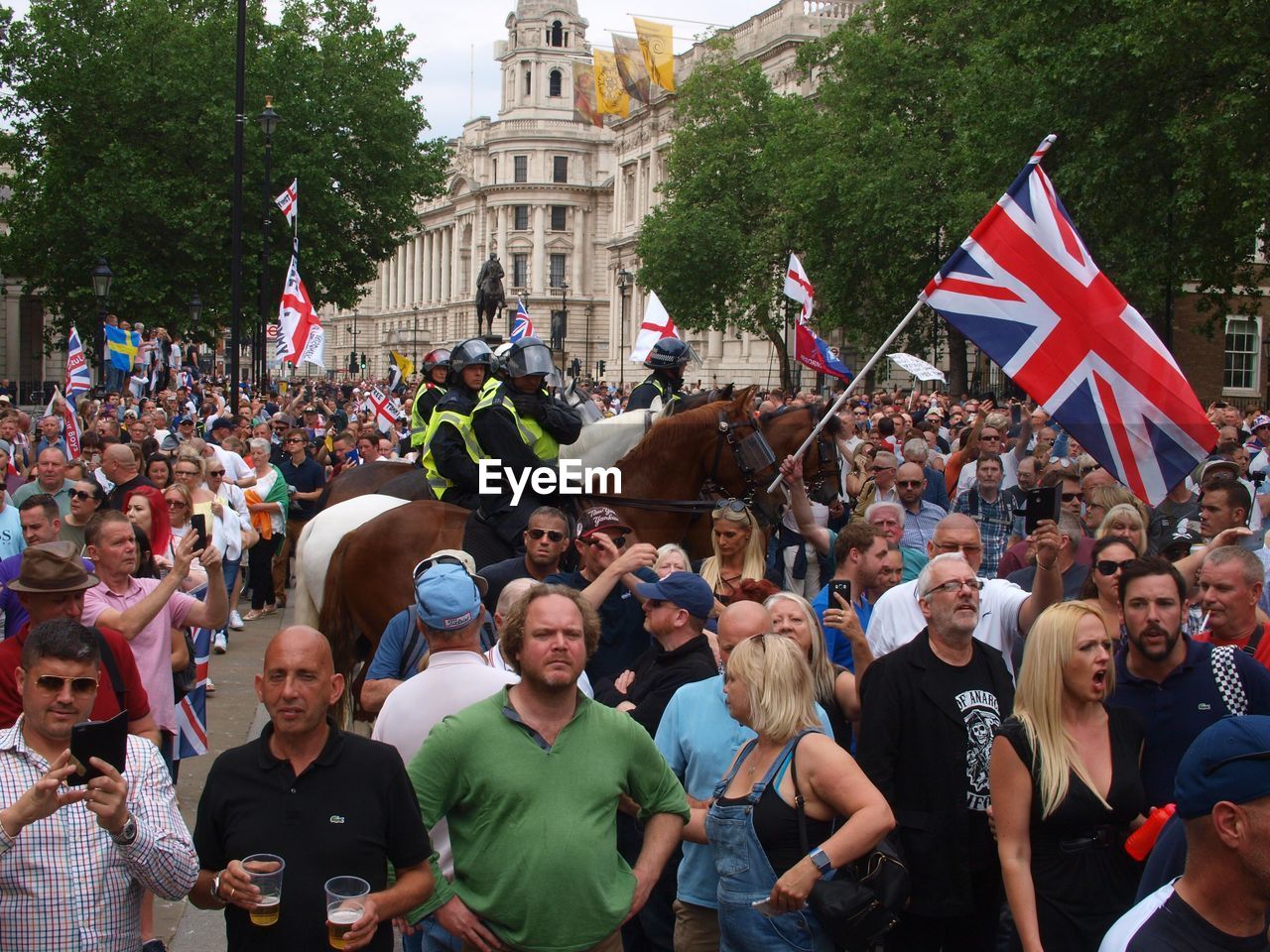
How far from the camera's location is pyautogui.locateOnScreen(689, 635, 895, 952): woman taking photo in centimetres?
421

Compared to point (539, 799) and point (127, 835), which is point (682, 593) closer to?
point (539, 799)

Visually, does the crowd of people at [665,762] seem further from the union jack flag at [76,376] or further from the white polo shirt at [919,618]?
the union jack flag at [76,376]

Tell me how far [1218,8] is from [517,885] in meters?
22.0

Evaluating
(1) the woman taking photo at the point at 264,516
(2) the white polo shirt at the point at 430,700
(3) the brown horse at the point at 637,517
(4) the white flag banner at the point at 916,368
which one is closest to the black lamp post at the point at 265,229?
(4) the white flag banner at the point at 916,368

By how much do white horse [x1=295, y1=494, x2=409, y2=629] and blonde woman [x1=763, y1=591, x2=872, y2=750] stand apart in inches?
159

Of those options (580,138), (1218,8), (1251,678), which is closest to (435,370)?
(1251,678)

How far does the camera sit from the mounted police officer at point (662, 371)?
1169 cm

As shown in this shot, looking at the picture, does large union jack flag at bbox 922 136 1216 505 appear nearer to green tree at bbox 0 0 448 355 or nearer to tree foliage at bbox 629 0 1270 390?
tree foliage at bbox 629 0 1270 390

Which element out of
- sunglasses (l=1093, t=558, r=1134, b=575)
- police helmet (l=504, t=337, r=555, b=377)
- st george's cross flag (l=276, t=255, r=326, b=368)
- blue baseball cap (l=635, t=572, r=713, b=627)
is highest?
st george's cross flag (l=276, t=255, r=326, b=368)

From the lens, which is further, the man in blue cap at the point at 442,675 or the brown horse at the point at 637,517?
the brown horse at the point at 637,517

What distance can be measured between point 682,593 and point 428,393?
7.38m

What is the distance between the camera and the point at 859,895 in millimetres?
4156

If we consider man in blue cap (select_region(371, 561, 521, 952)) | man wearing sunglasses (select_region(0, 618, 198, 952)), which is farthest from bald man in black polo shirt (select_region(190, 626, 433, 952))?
man in blue cap (select_region(371, 561, 521, 952))

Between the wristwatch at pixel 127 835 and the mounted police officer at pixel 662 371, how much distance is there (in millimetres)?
7984
